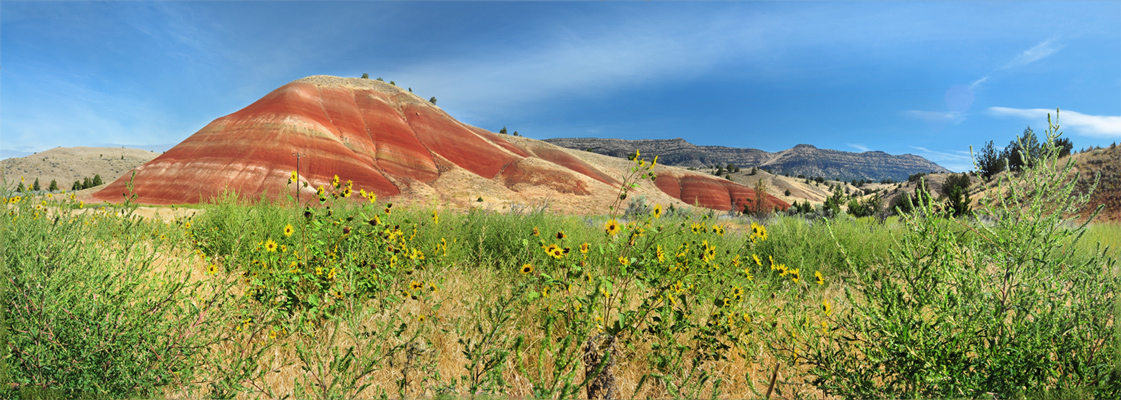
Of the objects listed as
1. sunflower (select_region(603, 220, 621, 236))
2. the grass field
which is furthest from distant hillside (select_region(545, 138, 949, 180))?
sunflower (select_region(603, 220, 621, 236))

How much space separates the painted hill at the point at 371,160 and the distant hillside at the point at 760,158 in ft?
240

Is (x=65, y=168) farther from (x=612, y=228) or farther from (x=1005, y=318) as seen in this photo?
(x=1005, y=318)

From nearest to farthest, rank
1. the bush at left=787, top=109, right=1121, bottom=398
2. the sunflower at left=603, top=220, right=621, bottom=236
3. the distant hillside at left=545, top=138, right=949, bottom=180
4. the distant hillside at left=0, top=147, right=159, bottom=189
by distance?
the bush at left=787, top=109, right=1121, bottom=398 → the sunflower at left=603, top=220, right=621, bottom=236 → the distant hillside at left=0, top=147, right=159, bottom=189 → the distant hillside at left=545, top=138, right=949, bottom=180

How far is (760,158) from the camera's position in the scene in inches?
6811

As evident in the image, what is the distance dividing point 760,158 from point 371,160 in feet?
527

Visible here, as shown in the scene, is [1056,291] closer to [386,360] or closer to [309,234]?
[386,360]

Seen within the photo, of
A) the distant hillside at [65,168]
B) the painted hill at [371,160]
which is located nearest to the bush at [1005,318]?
the painted hill at [371,160]

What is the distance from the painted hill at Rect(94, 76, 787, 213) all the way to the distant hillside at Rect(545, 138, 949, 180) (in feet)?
240

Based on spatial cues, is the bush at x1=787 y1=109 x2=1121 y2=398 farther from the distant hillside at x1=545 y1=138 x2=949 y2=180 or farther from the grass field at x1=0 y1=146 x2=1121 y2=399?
the distant hillside at x1=545 y1=138 x2=949 y2=180

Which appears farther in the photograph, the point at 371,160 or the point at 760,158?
the point at 760,158

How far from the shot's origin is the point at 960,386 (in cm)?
194

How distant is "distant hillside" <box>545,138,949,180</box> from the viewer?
143750mm

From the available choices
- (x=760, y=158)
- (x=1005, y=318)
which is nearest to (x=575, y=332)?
(x=1005, y=318)

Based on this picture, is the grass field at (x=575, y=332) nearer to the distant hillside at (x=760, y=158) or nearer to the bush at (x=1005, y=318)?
the bush at (x=1005, y=318)
